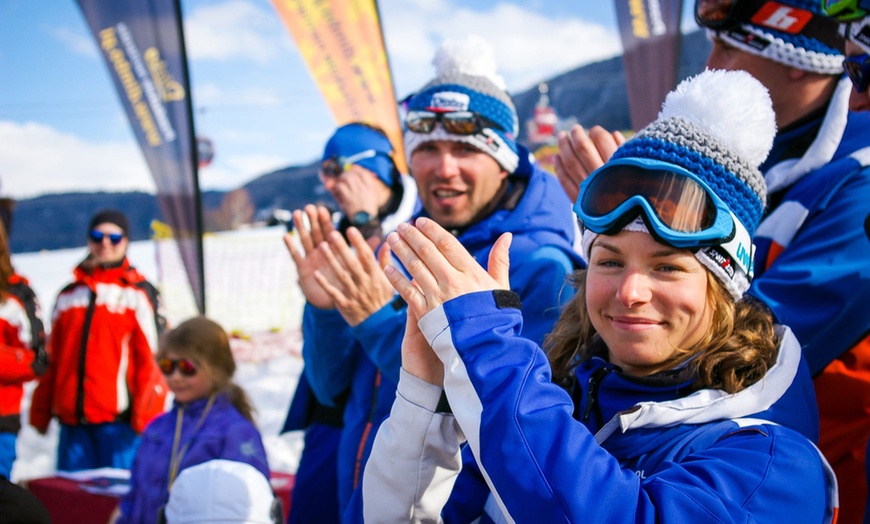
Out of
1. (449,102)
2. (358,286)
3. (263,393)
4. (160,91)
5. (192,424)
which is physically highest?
(160,91)

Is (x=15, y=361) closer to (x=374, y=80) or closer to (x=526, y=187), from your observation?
(x=526, y=187)

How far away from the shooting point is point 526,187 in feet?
8.69

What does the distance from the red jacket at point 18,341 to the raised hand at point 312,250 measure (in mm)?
1649

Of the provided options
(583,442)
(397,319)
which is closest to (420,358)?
(583,442)

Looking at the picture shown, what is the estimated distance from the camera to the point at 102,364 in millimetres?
5203

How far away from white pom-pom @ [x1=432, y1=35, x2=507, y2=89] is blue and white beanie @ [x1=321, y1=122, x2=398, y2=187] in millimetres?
794

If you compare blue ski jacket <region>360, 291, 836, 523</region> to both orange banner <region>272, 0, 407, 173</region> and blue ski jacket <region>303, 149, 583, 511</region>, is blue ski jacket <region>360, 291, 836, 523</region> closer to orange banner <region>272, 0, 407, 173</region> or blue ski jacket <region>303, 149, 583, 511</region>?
blue ski jacket <region>303, 149, 583, 511</region>

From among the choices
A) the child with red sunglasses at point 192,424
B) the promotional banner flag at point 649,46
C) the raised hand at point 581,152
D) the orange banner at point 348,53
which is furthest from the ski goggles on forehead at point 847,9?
the orange banner at point 348,53

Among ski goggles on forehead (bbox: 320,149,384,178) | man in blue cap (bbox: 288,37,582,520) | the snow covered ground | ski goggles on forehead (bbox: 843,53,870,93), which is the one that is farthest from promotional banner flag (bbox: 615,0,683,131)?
ski goggles on forehead (bbox: 843,53,870,93)

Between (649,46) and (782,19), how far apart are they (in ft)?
20.6

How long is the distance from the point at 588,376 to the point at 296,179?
2002cm

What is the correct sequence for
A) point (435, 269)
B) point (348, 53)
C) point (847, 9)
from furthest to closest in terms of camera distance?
point (348, 53) < point (847, 9) < point (435, 269)

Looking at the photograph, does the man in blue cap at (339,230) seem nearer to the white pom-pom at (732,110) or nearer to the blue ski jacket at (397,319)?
the blue ski jacket at (397,319)

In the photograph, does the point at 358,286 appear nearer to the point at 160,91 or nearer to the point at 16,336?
the point at 16,336
